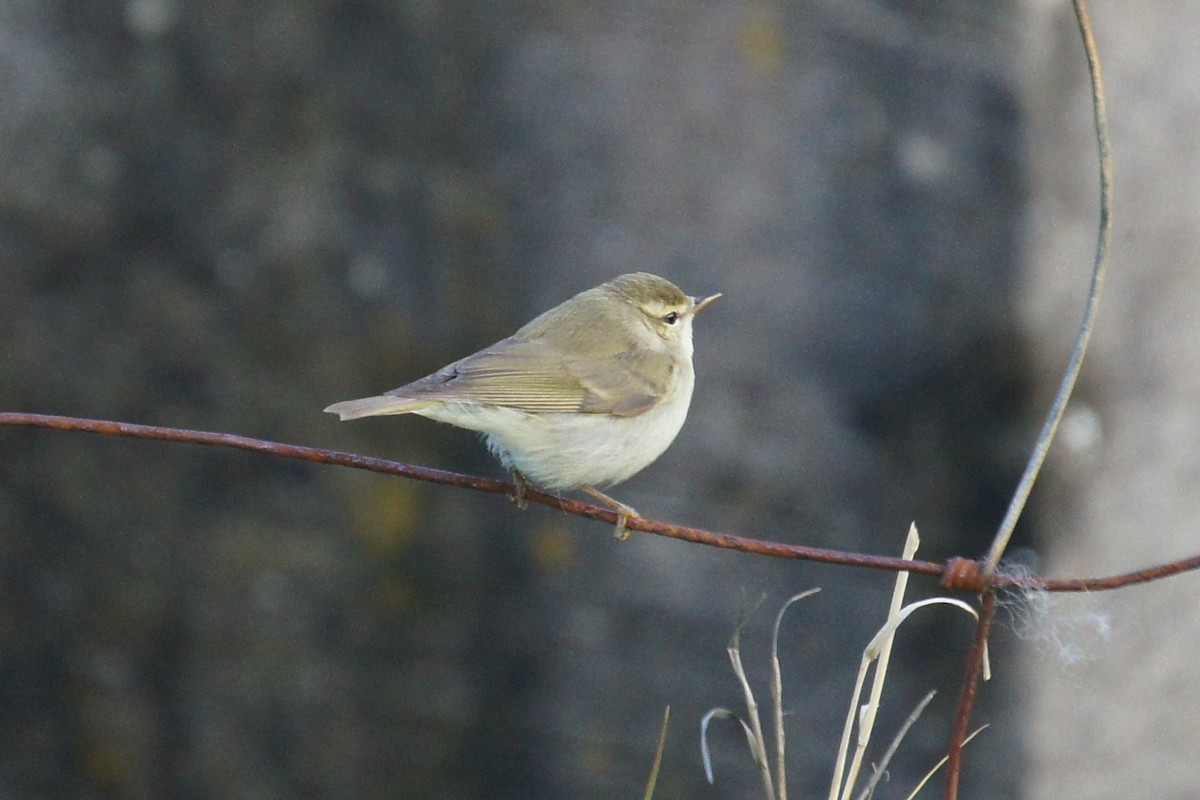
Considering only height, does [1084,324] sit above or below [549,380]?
above

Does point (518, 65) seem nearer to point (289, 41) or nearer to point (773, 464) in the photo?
point (289, 41)

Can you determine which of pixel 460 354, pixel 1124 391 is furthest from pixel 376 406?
pixel 1124 391

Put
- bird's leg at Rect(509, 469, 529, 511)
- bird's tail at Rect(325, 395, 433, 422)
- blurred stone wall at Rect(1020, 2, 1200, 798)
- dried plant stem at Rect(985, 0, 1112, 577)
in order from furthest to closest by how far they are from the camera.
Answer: blurred stone wall at Rect(1020, 2, 1200, 798) → bird's leg at Rect(509, 469, 529, 511) → bird's tail at Rect(325, 395, 433, 422) → dried plant stem at Rect(985, 0, 1112, 577)

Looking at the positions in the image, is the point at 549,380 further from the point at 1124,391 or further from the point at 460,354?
the point at 1124,391

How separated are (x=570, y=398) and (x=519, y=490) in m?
0.40

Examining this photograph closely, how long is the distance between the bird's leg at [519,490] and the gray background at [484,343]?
1.34 m

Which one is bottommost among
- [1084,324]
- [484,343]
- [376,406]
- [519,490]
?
[519,490]

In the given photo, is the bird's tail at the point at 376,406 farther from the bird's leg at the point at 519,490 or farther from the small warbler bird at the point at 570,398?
the bird's leg at the point at 519,490

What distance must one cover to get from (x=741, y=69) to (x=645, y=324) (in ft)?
4.49

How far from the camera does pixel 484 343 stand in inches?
189

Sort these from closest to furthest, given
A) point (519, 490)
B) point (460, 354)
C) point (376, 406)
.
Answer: point (376, 406) < point (519, 490) < point (460, 354)

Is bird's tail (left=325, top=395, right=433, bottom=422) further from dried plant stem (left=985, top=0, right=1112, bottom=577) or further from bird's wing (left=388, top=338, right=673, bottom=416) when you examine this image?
dried plant stem (left=985, top=0, right=1112, bottom=577)

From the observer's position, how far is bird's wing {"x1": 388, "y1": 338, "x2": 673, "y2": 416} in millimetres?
3113

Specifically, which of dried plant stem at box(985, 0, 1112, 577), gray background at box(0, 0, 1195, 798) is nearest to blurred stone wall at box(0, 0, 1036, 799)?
gray background at box(0, 0, 1195, 798)
